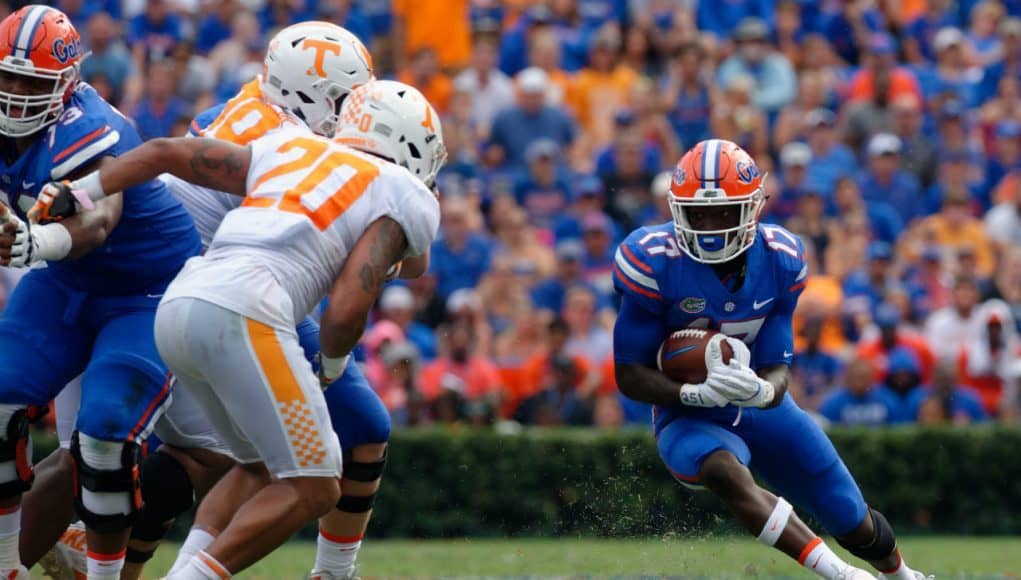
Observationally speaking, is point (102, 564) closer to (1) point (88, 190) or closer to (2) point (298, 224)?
(1) point (88, 190)

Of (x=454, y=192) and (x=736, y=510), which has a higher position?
(x=736, y=510)

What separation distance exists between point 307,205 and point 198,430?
146 centimetres

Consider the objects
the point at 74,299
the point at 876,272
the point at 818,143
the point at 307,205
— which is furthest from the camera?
the point at 818,143

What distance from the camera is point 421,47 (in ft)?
47.5

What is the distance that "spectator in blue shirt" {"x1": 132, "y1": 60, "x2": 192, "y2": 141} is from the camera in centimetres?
1299

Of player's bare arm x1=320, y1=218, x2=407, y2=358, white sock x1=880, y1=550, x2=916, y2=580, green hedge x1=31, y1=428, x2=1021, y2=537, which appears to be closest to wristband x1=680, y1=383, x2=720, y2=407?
white sock x1=880, y1=550, x2=916, y2=580

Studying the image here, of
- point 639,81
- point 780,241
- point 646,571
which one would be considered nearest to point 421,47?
point 639,81

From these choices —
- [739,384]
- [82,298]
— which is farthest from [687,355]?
[82,298]

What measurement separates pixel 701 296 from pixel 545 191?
268 inches

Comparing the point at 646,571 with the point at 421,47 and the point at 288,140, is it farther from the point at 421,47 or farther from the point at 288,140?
the point at 421,47

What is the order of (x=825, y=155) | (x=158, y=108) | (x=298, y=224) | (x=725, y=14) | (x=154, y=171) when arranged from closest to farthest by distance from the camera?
1. (x=298, y=224)
2. (x=154, y=171)
3. (x=158, y=108)
4. (x=825, y=155)
5. (x=725, y=14)

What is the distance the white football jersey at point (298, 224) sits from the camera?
5383 mm

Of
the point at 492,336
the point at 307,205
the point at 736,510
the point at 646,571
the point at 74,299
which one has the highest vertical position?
the point at 307,205

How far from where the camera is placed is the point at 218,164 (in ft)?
18.3
